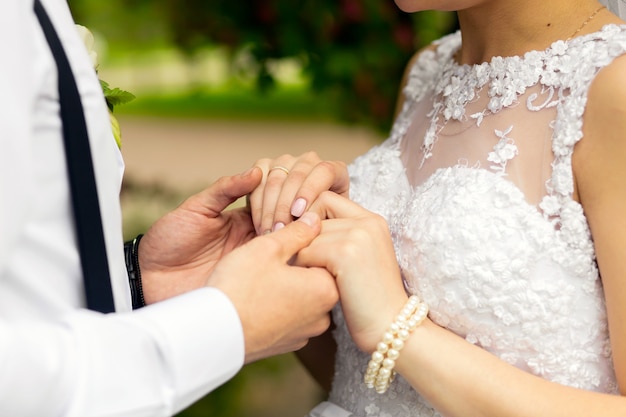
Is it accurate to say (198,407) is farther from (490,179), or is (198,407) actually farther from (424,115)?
(490,179)

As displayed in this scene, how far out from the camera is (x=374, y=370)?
1.49m

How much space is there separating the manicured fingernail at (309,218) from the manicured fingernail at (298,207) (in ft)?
0.08

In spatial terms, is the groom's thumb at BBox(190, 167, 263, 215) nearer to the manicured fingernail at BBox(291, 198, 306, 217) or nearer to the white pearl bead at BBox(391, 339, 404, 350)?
the manicured fingernail at BBox(291, 198, 306, 217)

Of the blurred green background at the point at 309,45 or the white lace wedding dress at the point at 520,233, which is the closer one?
the white lace wedding dress at the point at 520,233

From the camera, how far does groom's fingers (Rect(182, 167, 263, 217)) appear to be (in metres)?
1.69

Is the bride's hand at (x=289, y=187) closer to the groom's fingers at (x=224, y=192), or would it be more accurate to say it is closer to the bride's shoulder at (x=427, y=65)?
the groom's fingers at (x=224, y=192)

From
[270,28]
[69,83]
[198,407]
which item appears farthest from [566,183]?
[198,407]

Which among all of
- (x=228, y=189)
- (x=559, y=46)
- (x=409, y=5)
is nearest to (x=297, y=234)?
(x=228, y=189)

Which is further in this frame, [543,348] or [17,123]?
[543,348]

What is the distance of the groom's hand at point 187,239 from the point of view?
5.61 feet

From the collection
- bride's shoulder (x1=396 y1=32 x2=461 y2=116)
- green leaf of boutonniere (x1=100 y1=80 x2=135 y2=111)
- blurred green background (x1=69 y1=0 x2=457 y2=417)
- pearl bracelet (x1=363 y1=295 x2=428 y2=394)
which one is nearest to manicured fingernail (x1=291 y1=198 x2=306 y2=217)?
pearl bracelet (x1=363 y1=295 x2=428 y2=394)

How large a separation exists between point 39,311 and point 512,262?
0.89 meters

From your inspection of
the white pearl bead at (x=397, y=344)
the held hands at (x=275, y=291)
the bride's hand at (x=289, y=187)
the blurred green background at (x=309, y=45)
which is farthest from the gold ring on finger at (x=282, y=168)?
the blurred green background at (x=309, y=45)

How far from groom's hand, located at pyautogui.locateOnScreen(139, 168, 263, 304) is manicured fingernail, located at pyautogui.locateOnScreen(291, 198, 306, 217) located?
6.5 inches
